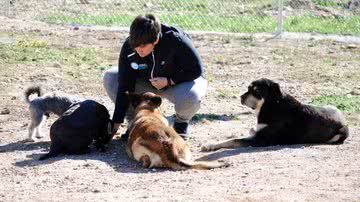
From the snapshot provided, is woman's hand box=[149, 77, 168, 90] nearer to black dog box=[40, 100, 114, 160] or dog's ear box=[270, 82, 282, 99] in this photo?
black dog box=[40, 100, 114, 160]

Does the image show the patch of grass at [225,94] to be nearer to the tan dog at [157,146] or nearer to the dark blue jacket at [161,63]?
the dark blue jacket at [161,63]

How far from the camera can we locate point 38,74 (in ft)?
38.8

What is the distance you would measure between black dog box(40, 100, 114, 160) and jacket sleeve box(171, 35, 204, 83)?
0.88 m

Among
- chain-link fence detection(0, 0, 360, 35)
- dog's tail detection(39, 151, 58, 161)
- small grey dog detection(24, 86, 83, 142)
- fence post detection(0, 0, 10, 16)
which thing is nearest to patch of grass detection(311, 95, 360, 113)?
small grey dog detection(24, 86, 83, 142)

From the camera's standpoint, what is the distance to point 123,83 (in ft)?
27.5

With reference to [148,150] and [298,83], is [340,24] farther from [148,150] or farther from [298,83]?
[148,150]

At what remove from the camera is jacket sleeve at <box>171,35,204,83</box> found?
828 centimetres

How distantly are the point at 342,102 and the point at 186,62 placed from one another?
2.72 meters

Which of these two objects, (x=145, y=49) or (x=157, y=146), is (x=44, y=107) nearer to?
(x=145, y=49)

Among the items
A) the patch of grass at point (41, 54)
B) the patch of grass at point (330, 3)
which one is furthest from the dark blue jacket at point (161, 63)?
the patch of grass at point (330, 3)

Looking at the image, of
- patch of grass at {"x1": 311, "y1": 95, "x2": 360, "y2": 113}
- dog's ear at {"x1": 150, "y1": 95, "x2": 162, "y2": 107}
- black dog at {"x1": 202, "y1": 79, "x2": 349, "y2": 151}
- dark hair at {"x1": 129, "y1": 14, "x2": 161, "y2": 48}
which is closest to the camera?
dark hair at {"x1": 129, "y1": 14, "x2": 161, "y2": 48}

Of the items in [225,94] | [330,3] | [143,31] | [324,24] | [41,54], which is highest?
[143,31]

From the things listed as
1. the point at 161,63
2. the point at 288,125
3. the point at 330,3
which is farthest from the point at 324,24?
the point at 161,63

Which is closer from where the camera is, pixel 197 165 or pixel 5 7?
pixel 197 165
